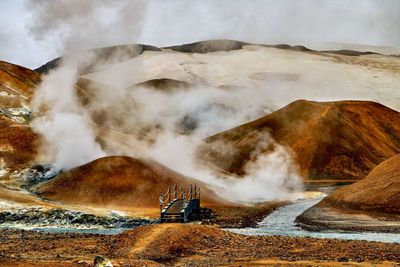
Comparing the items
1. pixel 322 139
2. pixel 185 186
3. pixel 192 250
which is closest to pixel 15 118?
pixel 185 186

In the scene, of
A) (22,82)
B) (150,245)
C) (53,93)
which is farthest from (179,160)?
(150,245)

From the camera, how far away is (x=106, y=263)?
27.3 meters

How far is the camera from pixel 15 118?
99500mm

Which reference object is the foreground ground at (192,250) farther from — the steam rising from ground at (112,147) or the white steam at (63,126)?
the steam rising from ground at (112,147)

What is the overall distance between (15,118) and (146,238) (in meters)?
65.4

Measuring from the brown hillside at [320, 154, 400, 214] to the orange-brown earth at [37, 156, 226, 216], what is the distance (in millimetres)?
14600

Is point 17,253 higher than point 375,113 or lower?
lower

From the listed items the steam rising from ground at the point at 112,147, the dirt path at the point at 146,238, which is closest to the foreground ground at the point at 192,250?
the dirt path at the point at 146,238

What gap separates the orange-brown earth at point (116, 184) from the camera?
70.1m

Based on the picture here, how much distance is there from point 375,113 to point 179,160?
88943mm

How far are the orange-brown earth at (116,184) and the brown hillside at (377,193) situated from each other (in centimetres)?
1460

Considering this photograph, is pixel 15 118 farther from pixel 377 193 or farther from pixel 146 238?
pixel 146 238

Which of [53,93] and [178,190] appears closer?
[178,190]

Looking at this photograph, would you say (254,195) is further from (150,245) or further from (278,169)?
(150,245)
